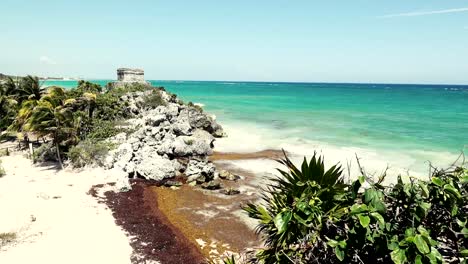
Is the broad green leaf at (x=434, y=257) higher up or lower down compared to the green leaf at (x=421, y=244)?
→ lower down

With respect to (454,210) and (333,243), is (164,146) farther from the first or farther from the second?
(454,210)

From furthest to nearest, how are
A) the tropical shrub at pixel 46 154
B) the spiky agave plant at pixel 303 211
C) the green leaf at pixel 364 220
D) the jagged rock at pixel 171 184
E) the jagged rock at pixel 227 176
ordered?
the tropical shrub at pixel 46 154 < the jagged rock at pixel 227 176 < the jagged rock at pixel 171 184 < the spiky agave plant at pixel 303 211 < the green leaf at pixel 364 220

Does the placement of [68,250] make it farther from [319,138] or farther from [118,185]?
[319,138]

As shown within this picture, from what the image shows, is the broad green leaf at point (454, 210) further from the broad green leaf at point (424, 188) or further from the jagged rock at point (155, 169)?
the jagged rock at point (155, 169)

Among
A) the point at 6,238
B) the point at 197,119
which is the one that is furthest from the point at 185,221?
the point at 197,119

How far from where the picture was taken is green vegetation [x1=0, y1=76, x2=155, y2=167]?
72.8 feet

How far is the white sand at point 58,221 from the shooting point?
490 inches

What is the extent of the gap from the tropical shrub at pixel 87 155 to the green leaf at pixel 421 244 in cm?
2054

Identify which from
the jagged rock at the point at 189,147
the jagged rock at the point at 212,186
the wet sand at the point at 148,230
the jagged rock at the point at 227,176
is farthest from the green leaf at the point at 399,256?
the jagged rock at the point at 189,147

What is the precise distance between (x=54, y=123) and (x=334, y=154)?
65.0ft

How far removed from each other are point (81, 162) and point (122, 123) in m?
7.48

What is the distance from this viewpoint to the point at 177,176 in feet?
71.4

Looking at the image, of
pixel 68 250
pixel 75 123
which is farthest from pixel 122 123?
pixel 68 250

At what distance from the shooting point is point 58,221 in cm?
1498
